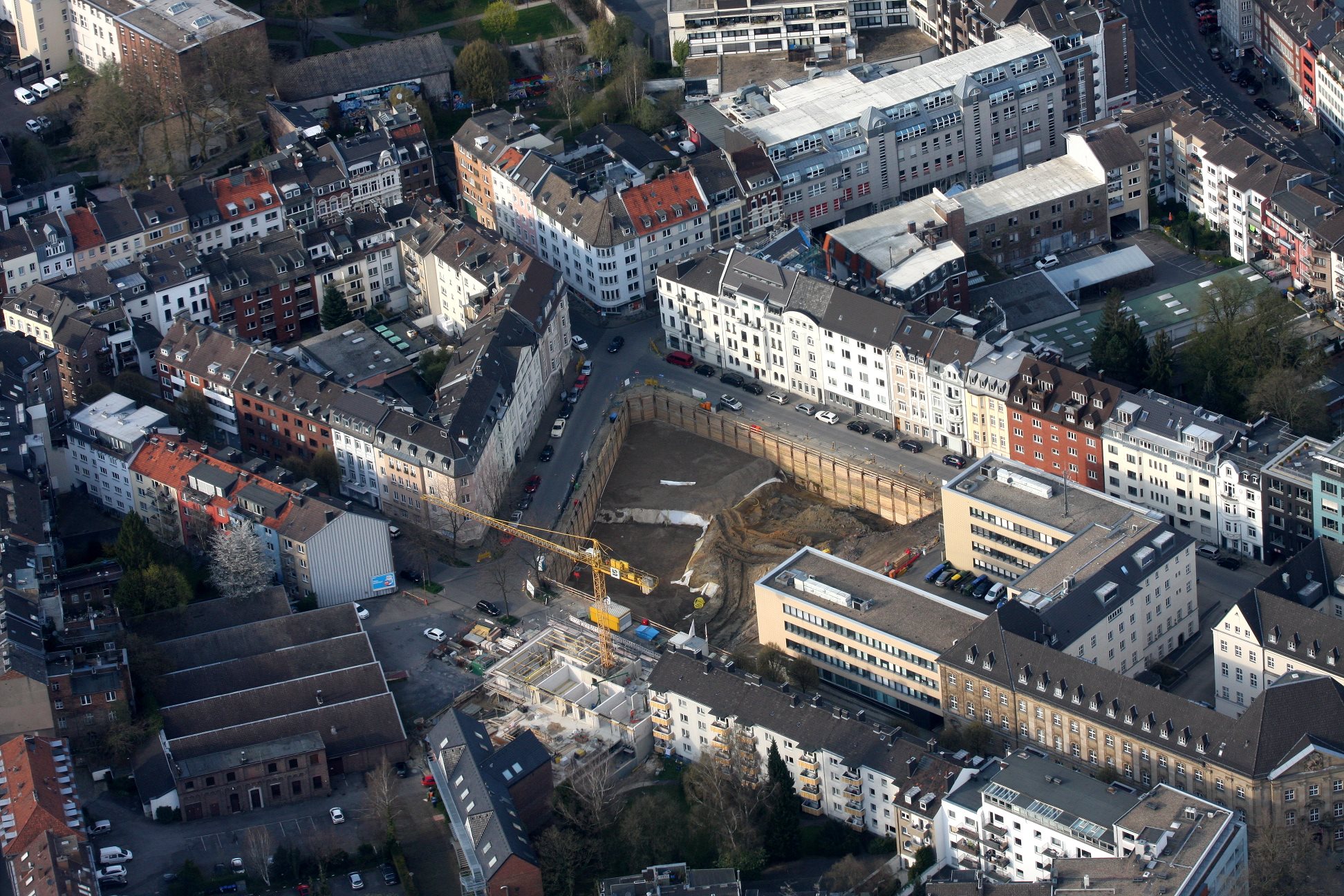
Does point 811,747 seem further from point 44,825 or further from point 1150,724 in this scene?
point 44,825

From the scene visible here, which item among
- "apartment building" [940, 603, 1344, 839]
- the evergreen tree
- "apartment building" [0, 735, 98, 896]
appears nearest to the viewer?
"apartment building" [0, 735, 98, 896]

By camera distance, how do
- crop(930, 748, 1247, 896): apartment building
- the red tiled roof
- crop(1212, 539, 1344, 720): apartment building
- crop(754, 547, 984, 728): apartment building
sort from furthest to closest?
crop(754, 547, 984, 728): apartment building, crop(1212, 539, 1344, 720): apartment building, the red tiled roof, crop(930, 748, 1247, 896): apartment building

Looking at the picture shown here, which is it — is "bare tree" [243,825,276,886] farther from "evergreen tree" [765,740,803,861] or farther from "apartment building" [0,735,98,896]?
"evergreen tree" [765,740,803,861]

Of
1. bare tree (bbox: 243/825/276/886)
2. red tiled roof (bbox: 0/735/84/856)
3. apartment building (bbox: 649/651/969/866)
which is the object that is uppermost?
red tiled roof (bbox: 0/735/84/856)

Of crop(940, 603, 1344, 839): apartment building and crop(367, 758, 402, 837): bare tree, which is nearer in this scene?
crop(940, 603, 1344, 839): apartment building

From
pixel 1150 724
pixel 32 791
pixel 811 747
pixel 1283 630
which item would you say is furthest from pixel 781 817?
pixel 32 791

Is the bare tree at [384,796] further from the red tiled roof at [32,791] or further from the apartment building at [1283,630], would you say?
the apartment building at [1283,630]

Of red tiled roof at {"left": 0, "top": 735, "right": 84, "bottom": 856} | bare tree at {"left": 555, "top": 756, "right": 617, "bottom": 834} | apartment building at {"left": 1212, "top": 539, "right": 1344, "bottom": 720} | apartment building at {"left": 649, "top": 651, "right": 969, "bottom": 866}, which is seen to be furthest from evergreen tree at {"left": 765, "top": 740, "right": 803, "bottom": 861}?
red tiled roof at {"left": 0, "top": 735, "right": 84, "bottom": 856}
